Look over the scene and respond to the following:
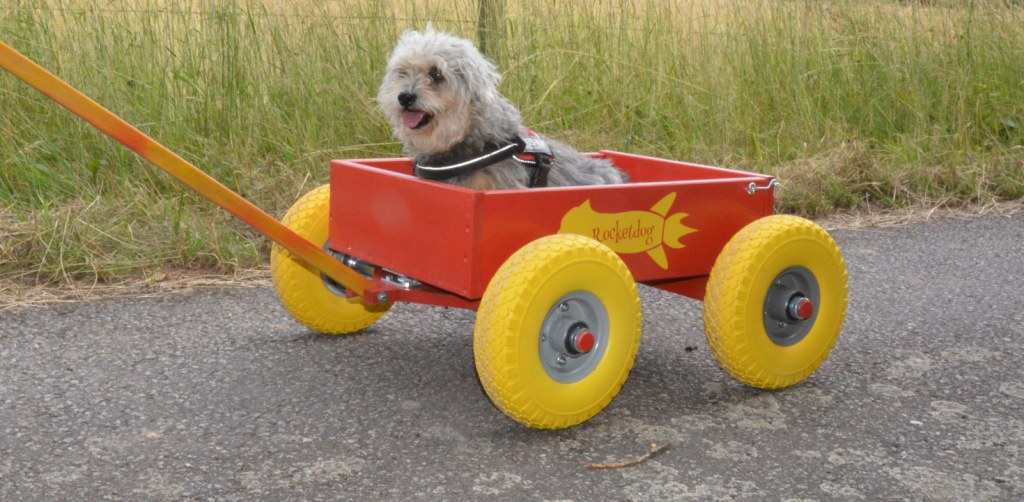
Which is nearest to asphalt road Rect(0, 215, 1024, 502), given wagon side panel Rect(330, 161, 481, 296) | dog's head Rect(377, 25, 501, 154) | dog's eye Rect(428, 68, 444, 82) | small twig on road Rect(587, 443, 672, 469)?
small twig on road Rect(587, 443, 672, 469)

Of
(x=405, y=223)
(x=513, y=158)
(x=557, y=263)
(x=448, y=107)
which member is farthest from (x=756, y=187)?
(x=405, y=223)

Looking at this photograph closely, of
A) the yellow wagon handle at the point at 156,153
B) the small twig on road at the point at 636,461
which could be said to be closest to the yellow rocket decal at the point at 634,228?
the small twig on road at the point at 636,461

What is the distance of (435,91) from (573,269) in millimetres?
732

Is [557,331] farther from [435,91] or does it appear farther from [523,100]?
[523,100]

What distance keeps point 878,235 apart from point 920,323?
157cm

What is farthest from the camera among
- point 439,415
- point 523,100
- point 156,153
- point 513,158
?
point 523,100

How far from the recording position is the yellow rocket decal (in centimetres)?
265

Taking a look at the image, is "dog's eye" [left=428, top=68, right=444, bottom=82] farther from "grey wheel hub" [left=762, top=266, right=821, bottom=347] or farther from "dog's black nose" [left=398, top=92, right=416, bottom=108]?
"grey wheel hub" [left=762, top=266, right=821, bottom=347]

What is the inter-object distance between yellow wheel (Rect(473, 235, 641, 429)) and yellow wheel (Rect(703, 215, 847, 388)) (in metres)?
0.33

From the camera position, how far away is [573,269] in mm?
2436

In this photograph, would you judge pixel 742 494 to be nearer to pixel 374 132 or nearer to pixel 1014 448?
pixel 1014 448

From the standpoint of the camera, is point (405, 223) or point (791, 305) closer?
point (405, 223)

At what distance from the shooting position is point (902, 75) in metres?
6.37

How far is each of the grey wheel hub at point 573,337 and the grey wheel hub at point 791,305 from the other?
0.61 m
